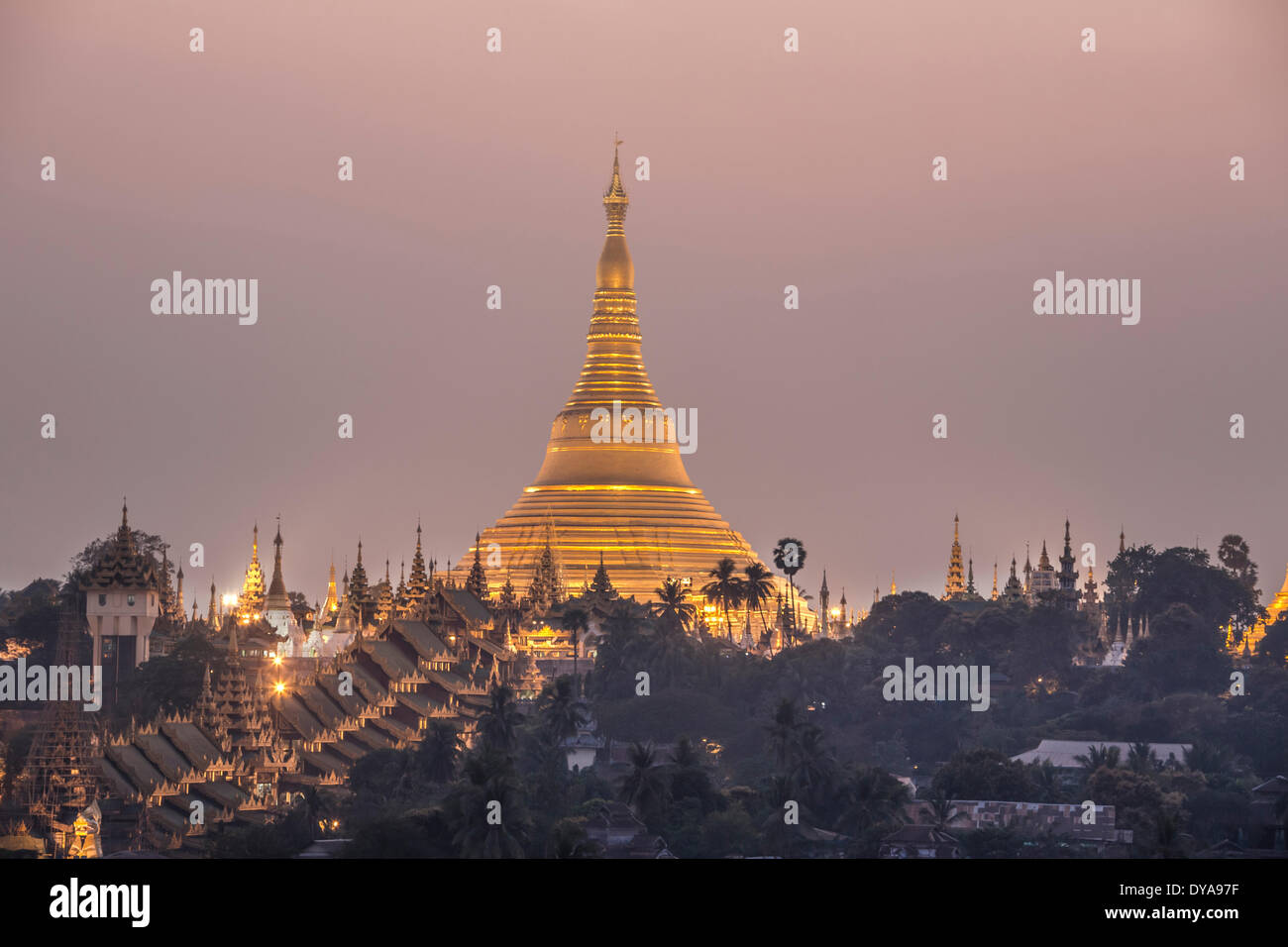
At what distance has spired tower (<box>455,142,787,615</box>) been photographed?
161m

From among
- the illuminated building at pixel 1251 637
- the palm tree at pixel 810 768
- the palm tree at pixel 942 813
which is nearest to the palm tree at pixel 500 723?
the palm tree at pixel 810 768

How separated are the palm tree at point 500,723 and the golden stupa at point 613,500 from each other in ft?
120

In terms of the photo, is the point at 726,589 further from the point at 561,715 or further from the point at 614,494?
the point at 561,715

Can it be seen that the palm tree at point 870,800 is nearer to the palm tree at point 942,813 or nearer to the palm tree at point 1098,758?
the palm tree at point 942,813

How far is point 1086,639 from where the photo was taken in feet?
534

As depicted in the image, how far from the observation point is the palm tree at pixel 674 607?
477 ft

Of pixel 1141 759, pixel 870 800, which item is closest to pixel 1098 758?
pixel 1141 759

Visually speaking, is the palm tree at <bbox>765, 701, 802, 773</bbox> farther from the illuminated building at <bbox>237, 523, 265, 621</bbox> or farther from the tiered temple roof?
the illuminated building at <bbox>237, 523, 265, 621</bbox>

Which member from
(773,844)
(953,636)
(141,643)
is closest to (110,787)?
(773,844)

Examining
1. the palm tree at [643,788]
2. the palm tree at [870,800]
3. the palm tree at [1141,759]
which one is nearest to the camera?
the palm tree at [643,788]

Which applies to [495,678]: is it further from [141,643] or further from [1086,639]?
[1086,639]
